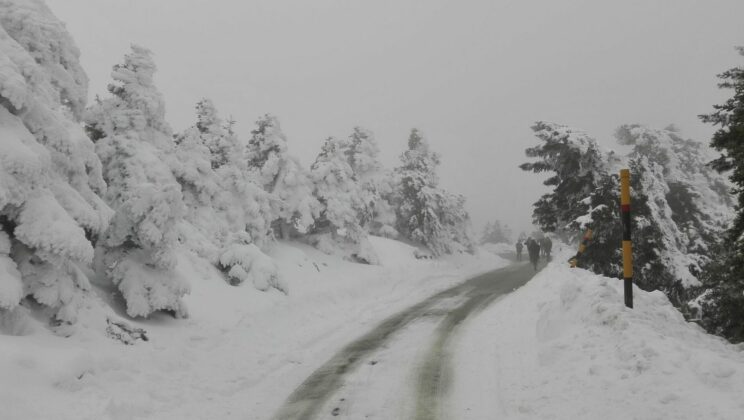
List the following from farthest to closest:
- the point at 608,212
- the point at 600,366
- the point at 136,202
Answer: the point at 608,212 → the point at 136,202 → the point at 600,366

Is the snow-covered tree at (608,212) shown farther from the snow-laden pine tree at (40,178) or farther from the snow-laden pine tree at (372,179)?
the snow-laden pine tree at (372,179)

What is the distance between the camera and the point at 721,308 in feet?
33.7

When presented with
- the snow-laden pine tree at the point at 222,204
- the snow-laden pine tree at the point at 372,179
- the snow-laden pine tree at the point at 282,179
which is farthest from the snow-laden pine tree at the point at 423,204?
the snow-laden pine tree at the point at 222,204

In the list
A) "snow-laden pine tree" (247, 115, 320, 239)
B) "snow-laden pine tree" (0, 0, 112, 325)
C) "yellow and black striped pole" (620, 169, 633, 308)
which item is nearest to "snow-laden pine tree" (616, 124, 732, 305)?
"yellow and black striped pole" (620, 169, 633, 308)

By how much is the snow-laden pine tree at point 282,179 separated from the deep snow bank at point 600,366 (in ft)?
53.9

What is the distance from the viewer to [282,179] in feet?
85.8

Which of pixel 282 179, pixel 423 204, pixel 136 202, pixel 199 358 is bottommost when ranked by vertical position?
pixel 199 358

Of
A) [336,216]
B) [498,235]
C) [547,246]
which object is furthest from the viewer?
[498,235]

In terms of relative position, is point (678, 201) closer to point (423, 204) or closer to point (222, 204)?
point (423, 204)

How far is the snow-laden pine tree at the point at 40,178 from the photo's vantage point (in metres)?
7.29

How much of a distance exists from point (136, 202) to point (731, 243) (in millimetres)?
11431

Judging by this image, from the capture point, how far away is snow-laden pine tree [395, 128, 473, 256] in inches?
1565

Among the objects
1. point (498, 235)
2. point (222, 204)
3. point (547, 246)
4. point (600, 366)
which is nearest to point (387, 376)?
point (600, 366)

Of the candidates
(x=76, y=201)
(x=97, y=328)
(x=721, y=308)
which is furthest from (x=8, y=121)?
(x=721, y=308)
